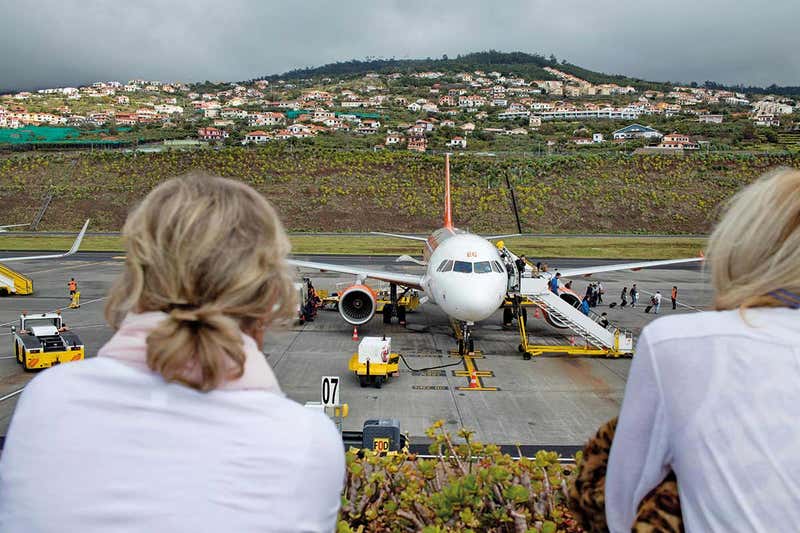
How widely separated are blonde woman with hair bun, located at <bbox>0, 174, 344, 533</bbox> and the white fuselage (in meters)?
16.9

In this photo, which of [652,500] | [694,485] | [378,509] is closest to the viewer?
[694,485]

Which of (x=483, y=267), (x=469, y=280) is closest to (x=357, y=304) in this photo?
(x=469, y=280)

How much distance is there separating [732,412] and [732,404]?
0.10ft

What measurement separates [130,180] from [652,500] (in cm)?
9123

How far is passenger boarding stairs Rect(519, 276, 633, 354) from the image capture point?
20781mm

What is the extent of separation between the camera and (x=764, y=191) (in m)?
2.35

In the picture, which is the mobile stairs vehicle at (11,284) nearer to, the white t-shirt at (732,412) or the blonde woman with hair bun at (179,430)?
the blonde woman with hair bun at (179,430)

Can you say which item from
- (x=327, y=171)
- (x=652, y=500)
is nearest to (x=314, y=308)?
(x=652, y=500)

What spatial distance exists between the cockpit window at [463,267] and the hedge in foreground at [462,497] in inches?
523

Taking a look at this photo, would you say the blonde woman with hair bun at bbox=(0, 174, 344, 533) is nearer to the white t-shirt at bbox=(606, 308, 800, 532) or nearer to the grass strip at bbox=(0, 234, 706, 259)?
the white t-shirt at bbox=(606, 308, 800, 532)

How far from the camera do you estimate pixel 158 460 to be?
182cm

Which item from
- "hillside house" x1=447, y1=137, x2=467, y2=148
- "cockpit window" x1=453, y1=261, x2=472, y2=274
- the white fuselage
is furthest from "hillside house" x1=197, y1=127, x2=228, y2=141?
"cockpit window" x1=453, y1=261, x2=472, y2=274

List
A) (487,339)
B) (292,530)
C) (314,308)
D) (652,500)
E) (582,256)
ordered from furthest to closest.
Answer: (582,256)
(314,308)
(487,339)
(652,500)
(292,530)

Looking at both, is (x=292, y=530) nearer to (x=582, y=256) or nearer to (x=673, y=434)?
(x=673, y=434)
